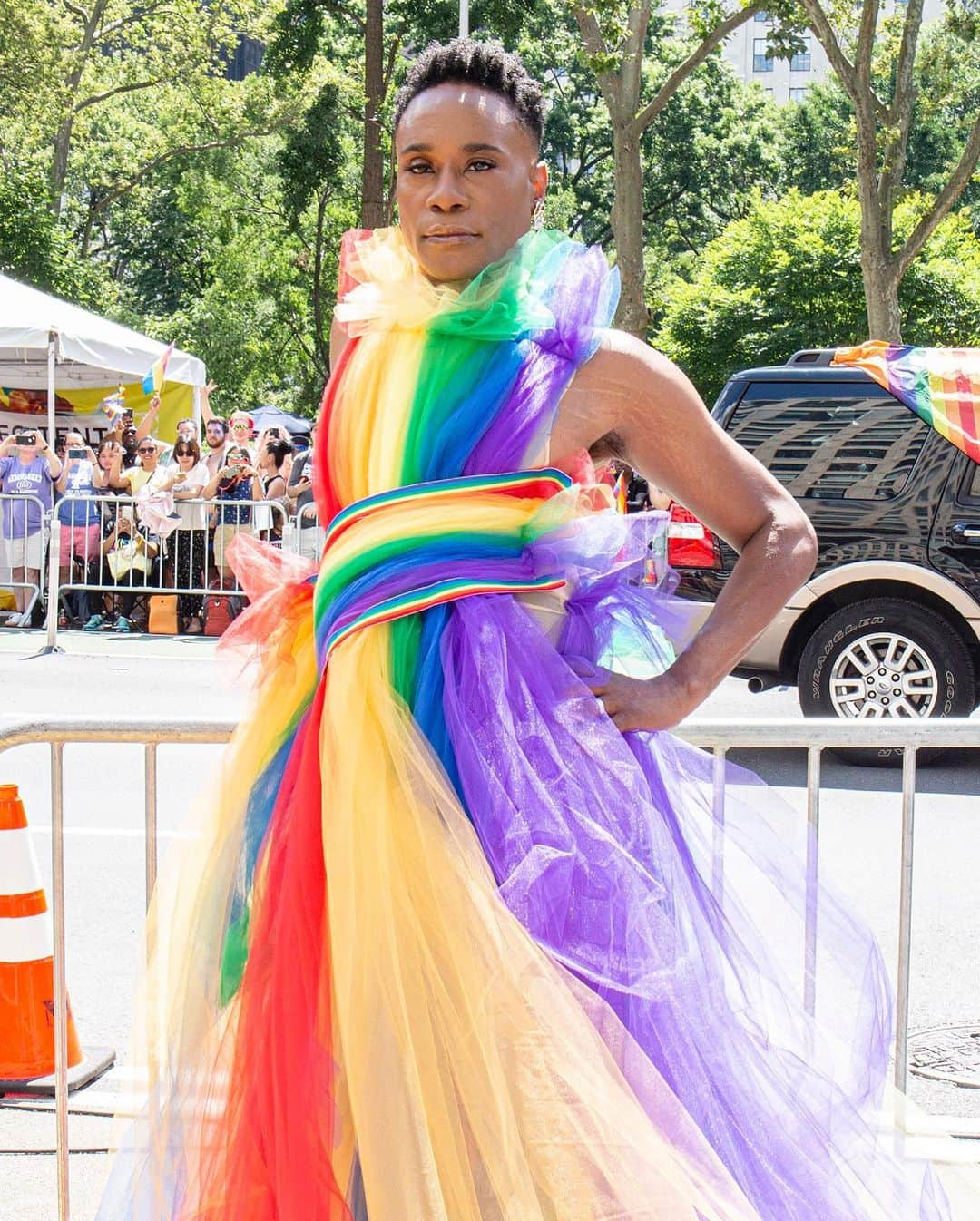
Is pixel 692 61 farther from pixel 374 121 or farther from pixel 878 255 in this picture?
pixel 374 121

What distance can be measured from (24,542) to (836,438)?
784 centimetres

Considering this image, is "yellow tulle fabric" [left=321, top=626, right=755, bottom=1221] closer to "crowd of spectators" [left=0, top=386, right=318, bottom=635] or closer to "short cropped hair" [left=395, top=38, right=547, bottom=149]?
"short cropped hair" [left=395, top=38, right=547, bottom=149]

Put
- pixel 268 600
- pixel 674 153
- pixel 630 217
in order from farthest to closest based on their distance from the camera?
1. pixel 674 153
2. pixel 630 217
3. pixel 268 600

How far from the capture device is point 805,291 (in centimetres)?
2998

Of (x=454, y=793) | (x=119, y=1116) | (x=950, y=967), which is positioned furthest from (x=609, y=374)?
(x=950, y=967)

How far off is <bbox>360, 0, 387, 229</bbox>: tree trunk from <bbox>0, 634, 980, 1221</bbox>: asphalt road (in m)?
12.6

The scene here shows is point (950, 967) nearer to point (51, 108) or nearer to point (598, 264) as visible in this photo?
point (598, 264)

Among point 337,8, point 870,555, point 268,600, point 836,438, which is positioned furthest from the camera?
point 337,8

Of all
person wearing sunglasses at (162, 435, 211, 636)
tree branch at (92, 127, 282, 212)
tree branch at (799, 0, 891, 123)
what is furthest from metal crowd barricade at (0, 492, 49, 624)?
tree branch at (92, 127, 282, 212)

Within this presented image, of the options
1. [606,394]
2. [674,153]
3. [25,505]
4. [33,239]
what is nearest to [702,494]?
[606,394]

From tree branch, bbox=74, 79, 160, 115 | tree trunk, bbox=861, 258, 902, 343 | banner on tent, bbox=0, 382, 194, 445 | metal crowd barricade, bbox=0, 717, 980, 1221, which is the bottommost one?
metal crowd barricade, bbox=0, 717, 980, 1221

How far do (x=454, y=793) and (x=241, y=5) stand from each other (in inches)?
1380

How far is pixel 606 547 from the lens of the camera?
2039 mm

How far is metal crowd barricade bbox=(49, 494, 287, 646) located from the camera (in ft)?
41.3
